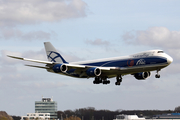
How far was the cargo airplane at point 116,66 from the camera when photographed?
212 ft

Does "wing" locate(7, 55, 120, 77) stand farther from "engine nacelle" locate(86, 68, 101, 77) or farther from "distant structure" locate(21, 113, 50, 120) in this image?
"distant structure" locate(21, 113, 50, 120)

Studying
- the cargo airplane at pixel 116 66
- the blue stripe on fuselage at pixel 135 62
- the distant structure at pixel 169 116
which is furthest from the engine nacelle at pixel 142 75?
the distant structure at pixel 169 116

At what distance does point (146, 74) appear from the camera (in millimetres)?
76188

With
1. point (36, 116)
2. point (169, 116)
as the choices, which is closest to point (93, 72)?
point (169, 116)

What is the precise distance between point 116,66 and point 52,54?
20.5 m

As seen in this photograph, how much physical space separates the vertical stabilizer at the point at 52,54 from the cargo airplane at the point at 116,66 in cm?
550

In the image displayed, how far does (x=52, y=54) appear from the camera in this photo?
82812mm

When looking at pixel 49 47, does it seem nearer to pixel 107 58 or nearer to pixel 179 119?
pixel 107 58

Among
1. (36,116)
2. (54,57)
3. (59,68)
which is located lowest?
(36,116)

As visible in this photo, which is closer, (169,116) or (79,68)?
(79,68)

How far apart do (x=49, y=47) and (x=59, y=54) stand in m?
3.64

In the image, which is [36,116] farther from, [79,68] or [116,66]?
[116,66]

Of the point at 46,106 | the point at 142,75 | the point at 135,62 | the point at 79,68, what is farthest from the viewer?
the point at 46,106

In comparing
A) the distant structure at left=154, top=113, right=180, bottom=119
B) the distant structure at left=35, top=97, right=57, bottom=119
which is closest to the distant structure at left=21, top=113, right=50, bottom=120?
the distant structure at left=35, top=97, right=57, bottom=119
